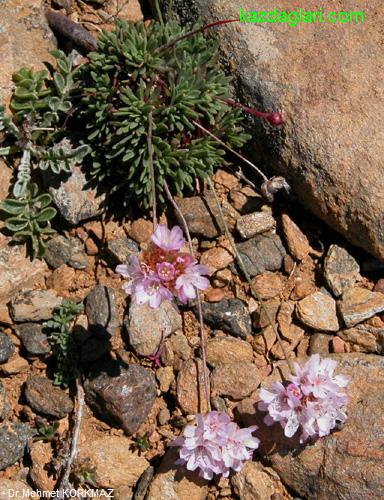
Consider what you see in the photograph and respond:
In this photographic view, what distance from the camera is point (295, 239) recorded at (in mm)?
4699

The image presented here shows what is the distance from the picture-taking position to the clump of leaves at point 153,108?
4.42 metres

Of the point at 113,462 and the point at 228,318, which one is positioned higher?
the point at 228,318

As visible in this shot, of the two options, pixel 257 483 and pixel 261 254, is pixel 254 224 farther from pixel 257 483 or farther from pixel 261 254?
pixel 257 483

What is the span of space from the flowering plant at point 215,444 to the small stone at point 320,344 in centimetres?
80

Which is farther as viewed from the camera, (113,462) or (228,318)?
(228,318)

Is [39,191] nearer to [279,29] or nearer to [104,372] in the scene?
[104,372]

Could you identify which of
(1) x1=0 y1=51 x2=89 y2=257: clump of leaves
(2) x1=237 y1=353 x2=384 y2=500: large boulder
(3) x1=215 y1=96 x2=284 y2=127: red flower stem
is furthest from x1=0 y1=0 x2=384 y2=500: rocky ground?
(3) x1=215 y1=96 x2=284 y2=127: red flower stem

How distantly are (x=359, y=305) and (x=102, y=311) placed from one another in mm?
1766

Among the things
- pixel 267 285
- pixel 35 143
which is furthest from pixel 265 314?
pixel 35 143

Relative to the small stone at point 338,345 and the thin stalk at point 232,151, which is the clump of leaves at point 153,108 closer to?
the thin stalk at point 232,151

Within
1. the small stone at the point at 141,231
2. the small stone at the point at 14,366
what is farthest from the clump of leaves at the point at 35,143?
the small stone at the point at 14,366

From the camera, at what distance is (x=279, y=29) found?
15.7 ft

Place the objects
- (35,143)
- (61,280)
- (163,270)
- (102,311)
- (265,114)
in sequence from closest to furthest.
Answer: (163,270) → (265,114) → (102,311) → (61,280) → (35,143)

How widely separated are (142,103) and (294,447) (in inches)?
96.8
